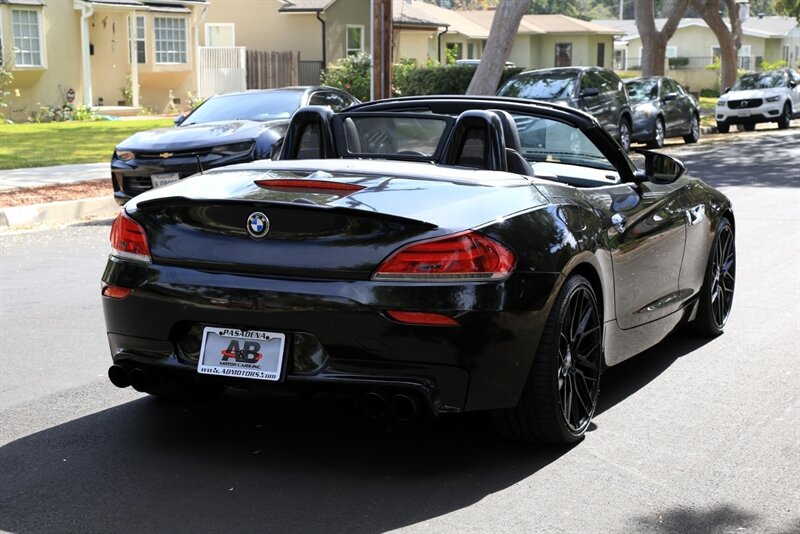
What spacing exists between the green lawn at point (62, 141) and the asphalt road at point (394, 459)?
13034 mm

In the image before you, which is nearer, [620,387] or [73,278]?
[620,387]

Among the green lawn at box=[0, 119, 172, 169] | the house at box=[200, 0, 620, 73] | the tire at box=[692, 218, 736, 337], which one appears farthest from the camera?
the house at box=[200, 0, 620, 73]

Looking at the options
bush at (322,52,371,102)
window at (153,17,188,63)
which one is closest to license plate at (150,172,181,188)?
bush at (322,52,371,102)

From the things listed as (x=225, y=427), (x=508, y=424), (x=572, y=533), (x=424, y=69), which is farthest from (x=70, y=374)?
(x=424, y=69)

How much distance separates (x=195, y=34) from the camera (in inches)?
1544

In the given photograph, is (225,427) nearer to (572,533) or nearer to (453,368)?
A: (453,368)

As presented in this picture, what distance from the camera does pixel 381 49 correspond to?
21.1 metres

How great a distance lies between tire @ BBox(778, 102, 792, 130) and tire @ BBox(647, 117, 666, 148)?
8.71 metres

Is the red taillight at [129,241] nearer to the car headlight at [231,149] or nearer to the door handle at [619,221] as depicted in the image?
the door handle at [619,221]

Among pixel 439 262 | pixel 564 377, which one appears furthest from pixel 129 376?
pixel 564 377

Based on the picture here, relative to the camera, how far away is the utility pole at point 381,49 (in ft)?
67.4

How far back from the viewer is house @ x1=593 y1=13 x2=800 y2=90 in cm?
7950

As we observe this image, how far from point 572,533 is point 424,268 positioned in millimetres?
1112

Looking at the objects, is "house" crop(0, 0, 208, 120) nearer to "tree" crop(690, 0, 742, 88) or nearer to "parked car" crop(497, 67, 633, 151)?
"parked car" crop(497, 67, 633, 151)
